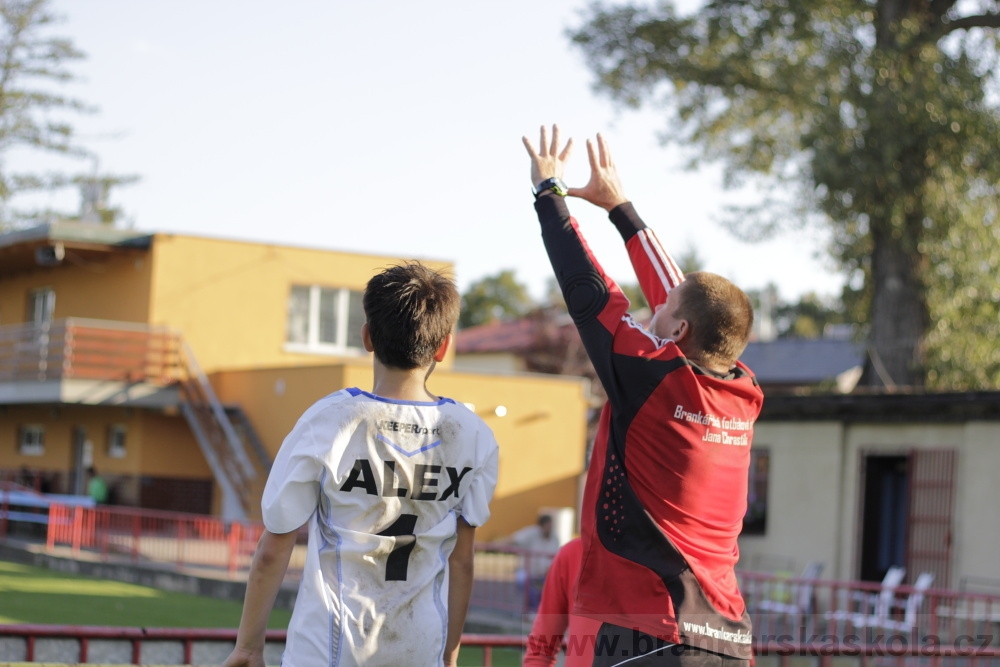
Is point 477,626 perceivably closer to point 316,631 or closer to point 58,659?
point 58,659

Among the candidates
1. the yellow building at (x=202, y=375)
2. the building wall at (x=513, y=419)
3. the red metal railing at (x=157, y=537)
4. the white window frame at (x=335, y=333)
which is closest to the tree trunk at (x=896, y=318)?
the building wall at (x=513, y=419)

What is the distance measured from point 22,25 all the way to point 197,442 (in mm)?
20279

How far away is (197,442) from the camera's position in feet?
93.0

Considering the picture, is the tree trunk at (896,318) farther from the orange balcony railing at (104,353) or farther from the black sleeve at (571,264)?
the black sleeve at (571,264)

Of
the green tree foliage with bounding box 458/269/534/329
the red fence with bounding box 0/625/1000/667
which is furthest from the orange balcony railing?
the green tree foliage with bounding box 458/269/534/329

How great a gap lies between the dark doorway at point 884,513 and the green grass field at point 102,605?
31.7 ft

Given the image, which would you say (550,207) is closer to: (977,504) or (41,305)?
(977,504)

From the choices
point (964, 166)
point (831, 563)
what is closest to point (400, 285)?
point (831, 563)

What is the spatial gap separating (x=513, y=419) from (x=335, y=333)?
580 centimetres

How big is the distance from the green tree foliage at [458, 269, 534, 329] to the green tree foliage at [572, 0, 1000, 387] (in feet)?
136

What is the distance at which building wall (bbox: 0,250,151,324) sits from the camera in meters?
28.0

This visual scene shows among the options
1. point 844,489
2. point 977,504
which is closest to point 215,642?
point 977,504

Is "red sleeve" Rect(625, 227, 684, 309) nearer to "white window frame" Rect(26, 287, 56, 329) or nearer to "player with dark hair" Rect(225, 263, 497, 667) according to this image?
"player with dark hair" Rect(225, 263, 497, 667)

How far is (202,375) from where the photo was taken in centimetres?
2702
